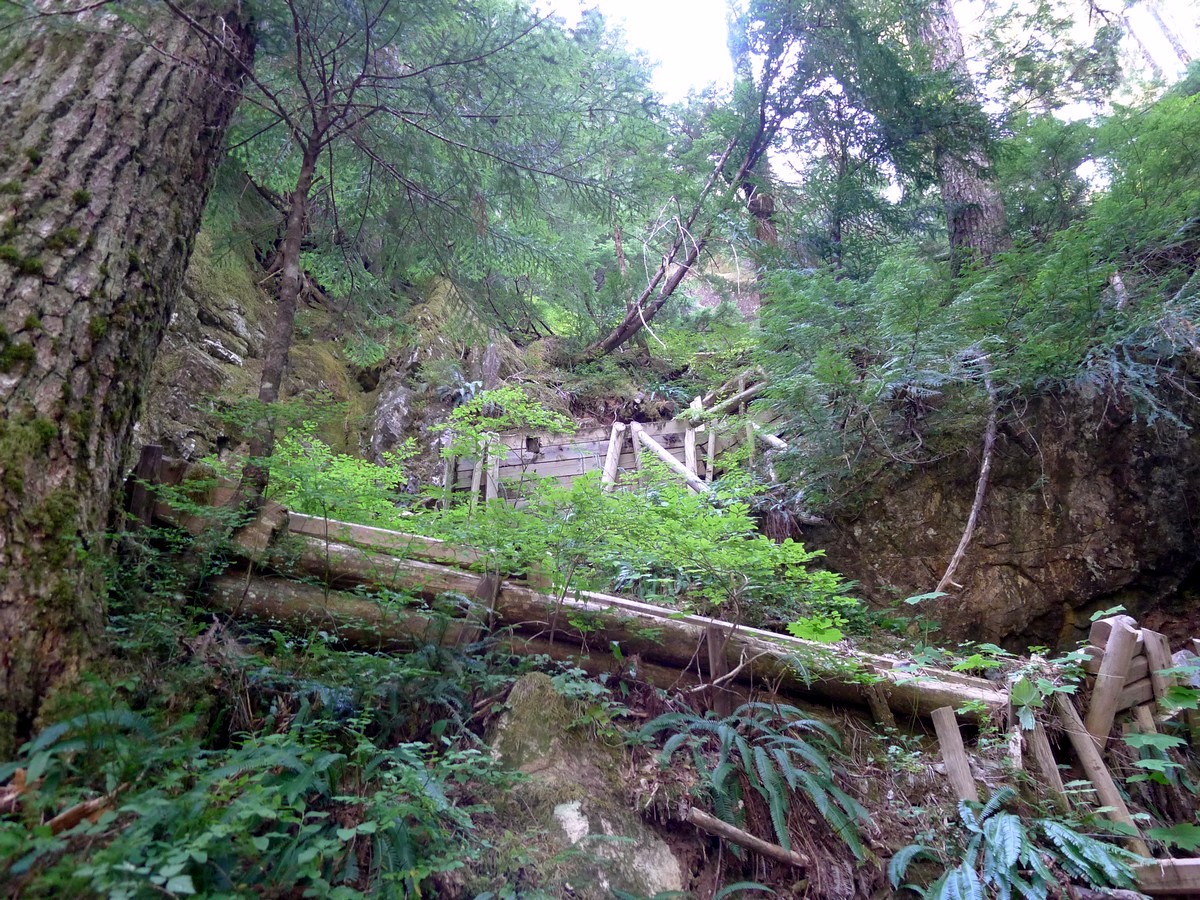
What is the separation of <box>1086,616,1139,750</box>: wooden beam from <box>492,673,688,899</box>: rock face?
2.56 m

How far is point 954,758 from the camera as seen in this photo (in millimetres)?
3242

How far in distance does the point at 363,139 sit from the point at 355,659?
3.53 meters

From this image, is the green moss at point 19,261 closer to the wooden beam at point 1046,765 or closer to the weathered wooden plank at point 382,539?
the weathered wooden plank at point 382,539

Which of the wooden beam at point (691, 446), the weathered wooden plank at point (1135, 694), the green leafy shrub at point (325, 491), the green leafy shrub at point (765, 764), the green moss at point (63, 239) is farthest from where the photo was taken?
the wooden beam at point (691, 446)

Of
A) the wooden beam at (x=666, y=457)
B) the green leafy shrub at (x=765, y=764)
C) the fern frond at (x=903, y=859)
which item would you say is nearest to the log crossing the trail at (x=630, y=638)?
the green leafy shrub at (x=765, y=764)

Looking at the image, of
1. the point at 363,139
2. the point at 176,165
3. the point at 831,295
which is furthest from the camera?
the point at 831,295

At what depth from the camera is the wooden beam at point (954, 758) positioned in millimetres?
3193

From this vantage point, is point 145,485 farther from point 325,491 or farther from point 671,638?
point 671,638

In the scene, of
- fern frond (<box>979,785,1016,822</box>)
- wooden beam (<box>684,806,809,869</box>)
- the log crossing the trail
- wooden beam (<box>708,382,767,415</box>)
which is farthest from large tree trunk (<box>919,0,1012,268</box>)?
wooden beam (<box>684,806,809,869</box>)

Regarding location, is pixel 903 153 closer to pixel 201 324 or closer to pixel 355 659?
pixel 355 659

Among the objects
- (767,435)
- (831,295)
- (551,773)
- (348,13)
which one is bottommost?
(551,773)

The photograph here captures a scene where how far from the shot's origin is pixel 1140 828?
3309 millimetres

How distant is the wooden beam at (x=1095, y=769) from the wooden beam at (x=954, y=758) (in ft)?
2.18

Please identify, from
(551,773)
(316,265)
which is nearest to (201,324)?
(316,265)
